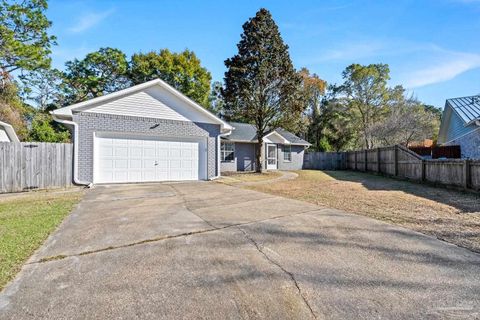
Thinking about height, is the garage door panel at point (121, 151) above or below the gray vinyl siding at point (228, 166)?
above

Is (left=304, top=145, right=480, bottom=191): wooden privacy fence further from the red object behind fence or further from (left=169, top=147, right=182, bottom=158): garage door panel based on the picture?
(left=169, top=147, right=182, bottom=158): garage door panel

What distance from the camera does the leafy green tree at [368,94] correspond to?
105 ft

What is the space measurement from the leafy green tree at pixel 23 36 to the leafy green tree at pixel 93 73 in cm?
821

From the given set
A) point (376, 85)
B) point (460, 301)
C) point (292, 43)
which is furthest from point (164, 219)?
point (376, 85)

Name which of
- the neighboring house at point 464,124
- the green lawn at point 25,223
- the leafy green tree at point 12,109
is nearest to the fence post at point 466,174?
the neighboring house at point 464,124

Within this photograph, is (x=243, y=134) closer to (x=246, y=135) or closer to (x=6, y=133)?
(x=246, y=135)

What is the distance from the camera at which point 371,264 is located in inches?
133

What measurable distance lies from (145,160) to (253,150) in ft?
34.4

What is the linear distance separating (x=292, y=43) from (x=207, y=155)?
31.6 ft

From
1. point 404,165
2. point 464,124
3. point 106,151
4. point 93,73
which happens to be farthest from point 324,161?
point 93,73

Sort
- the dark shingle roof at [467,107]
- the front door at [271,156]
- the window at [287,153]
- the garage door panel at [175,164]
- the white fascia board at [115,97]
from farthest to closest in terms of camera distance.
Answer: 1. the window at [287,153]
2. the front door at [271,156]
3. the dark shingle roof at [467,107]
4. the garage door panel at [175,164]
5. the white fascia board at [115,97]

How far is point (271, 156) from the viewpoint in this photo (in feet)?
72.5

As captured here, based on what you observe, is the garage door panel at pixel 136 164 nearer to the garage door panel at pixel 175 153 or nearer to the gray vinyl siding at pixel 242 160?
the garage door panel at pixel 175 153

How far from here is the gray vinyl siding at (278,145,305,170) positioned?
22.5 metres
